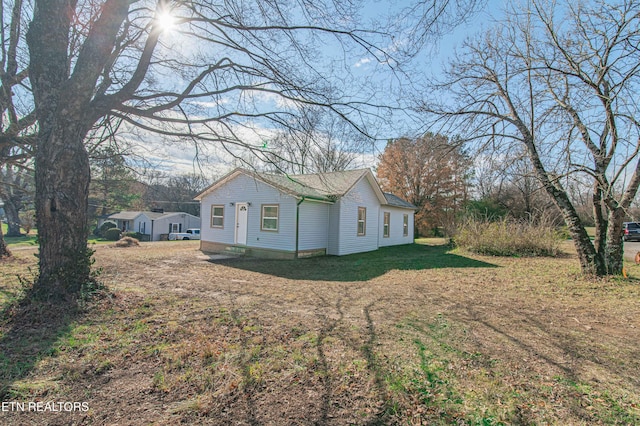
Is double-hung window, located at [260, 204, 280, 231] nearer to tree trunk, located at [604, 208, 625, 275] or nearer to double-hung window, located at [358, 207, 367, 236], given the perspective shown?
double-hung window, located at [358, 207, 367, 236]

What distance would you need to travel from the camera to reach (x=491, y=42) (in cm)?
816

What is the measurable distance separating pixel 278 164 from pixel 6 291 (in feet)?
17.5

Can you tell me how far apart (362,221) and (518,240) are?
263 inches

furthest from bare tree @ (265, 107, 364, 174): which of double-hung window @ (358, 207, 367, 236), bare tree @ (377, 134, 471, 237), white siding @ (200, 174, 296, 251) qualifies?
bare tree @ (377, 134, 471, 237)

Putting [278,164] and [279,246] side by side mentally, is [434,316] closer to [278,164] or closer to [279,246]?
[278,164]

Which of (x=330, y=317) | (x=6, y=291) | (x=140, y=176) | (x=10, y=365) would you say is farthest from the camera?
→ (x=140, y=176)

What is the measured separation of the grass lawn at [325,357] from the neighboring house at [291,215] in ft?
19.8

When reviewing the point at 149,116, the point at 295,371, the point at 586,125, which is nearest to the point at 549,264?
the point at 586,125

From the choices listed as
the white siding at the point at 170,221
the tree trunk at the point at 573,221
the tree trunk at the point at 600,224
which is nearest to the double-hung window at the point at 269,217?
the tree trunk at the point at 573,221

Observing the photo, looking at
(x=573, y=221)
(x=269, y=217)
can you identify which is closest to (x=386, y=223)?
(x=269, y=217)

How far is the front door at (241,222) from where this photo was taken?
1371 cm

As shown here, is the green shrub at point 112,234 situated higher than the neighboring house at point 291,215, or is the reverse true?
the neighboring house at point 291,215

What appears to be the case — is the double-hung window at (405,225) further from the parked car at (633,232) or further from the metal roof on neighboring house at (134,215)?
the metal roof on neighboring house at (134,215)

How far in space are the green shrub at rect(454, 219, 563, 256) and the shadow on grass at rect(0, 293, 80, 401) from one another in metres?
14.1
